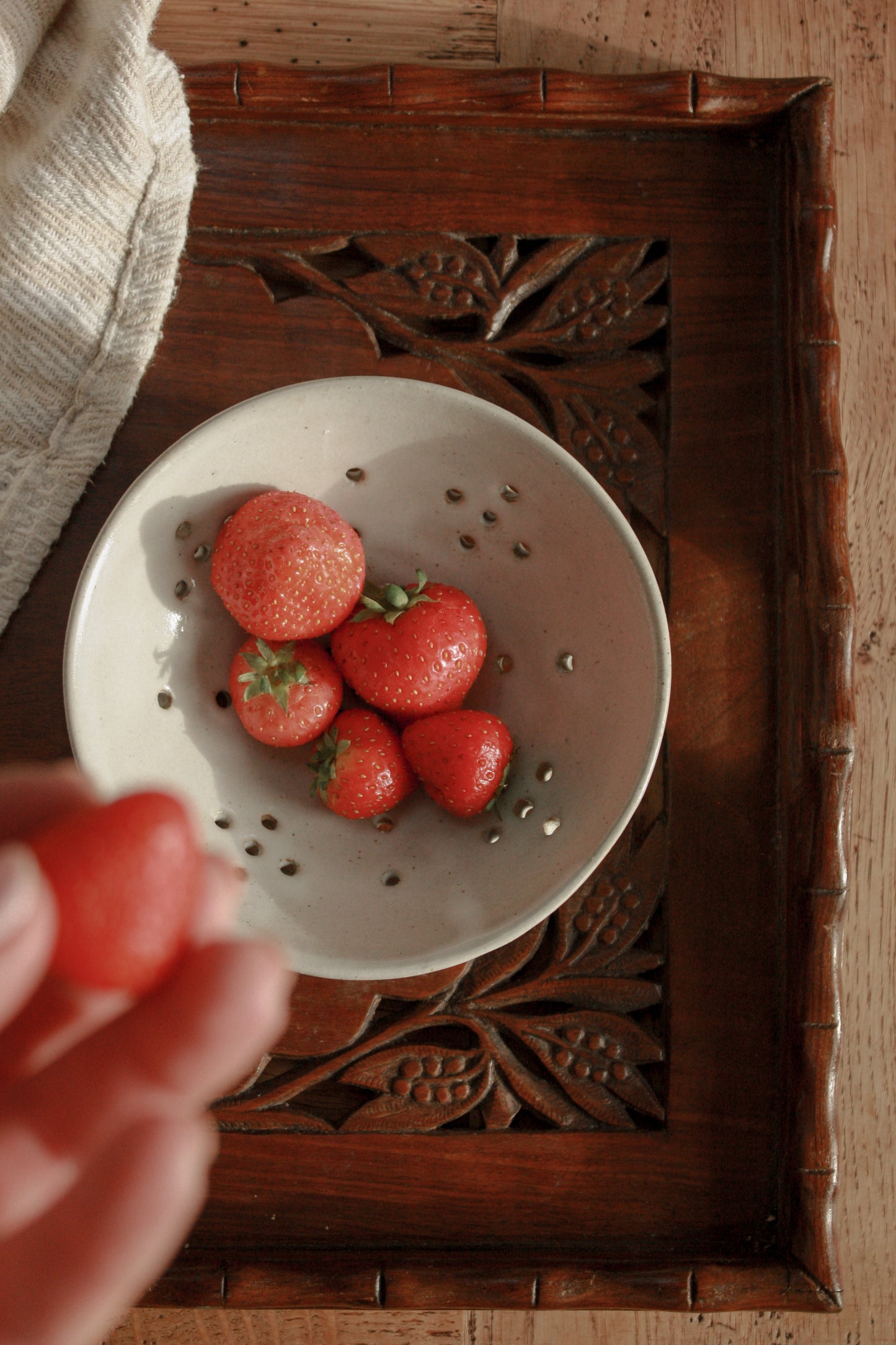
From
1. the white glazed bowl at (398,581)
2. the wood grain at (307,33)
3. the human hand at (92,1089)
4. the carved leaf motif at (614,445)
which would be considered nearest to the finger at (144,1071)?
the human hand at (92,1089)

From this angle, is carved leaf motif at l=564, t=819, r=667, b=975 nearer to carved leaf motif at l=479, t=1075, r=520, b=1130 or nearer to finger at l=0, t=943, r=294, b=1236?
carved leaf motif at l=479, t=1075, r=520, b=1130

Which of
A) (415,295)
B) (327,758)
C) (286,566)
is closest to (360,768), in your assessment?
(327,758)

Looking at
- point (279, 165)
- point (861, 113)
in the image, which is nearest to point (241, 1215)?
point (279, 165)

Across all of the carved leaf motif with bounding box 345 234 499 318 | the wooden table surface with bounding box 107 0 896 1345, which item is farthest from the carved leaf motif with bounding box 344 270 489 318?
the wooden table surface with bounding box 107 0 896 1345

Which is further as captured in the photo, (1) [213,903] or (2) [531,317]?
(2) [531,317]

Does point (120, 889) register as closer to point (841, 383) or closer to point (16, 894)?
point (16, 894)

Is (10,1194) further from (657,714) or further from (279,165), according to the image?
(279,165)
